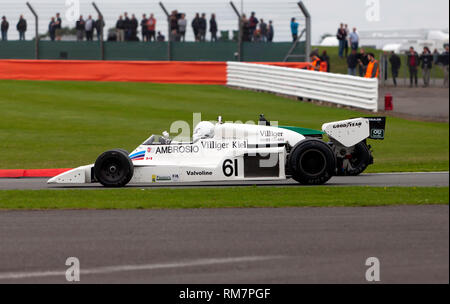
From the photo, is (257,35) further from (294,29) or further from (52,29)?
(52,29)

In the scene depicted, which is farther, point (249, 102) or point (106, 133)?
point (249, 102)

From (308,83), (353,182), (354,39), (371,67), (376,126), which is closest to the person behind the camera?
(376,126)

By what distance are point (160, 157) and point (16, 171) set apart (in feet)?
13.7

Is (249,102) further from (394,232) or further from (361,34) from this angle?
(361,34)

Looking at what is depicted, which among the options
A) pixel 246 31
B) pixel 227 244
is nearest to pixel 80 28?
pixel 246 31

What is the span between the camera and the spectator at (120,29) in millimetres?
30453

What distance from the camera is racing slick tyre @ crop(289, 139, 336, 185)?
12320 millimetres

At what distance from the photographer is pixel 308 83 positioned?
26453 mm

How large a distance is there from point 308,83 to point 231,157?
14.4 metres

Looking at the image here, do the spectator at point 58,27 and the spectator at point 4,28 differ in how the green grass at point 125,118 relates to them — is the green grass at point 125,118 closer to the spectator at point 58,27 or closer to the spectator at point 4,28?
the spectator at point 4,28

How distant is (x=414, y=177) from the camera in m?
13.8

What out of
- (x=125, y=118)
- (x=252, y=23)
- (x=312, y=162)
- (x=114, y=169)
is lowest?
(x=114, y=169)

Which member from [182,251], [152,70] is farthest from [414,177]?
[152,70]

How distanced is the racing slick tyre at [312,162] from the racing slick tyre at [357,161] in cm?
108
